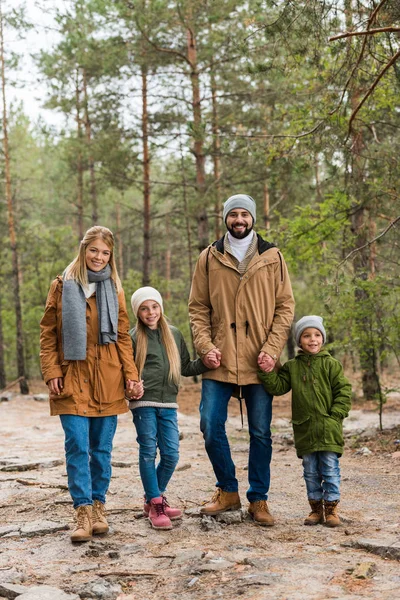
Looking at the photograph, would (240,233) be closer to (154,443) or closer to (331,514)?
(154,443)

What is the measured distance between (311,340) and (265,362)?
488 mm

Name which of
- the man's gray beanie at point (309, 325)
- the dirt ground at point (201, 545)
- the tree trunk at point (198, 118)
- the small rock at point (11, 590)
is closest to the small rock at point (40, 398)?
the tree trunk at point (198, 118)

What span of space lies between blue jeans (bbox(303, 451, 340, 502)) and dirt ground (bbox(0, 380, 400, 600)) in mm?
261

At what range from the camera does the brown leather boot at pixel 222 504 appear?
5116 mm

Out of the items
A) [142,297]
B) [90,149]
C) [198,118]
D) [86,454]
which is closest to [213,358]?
[142,297]

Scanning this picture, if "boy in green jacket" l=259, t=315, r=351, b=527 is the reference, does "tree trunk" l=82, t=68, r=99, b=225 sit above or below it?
above

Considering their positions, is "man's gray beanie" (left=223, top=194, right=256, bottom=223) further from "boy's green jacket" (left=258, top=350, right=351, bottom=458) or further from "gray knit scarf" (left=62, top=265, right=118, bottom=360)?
"boy's green jacket" (left=258, top=350, right=351, bottom=458)

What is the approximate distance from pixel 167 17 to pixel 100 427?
46.4 feet

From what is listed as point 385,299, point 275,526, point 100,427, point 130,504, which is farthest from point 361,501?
point 385,299

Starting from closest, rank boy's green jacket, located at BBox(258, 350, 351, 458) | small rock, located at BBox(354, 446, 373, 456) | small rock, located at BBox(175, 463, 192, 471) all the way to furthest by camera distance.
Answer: boy's green jacket, located at BBox(258, 350, 351, 458) < small rock, located at BBox(175, 463, 192, 471) < small rock, located at BBox(354, 446, 373, 456)

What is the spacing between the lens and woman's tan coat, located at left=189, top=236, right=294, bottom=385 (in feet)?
16.3

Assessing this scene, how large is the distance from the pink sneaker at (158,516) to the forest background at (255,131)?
13.2 feet

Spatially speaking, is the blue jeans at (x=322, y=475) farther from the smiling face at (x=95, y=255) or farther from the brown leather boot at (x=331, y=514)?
the smiling face at (x=95, y=255)

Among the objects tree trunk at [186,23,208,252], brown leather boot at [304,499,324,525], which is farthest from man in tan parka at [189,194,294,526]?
tree trunk at [186,23,208,252]
